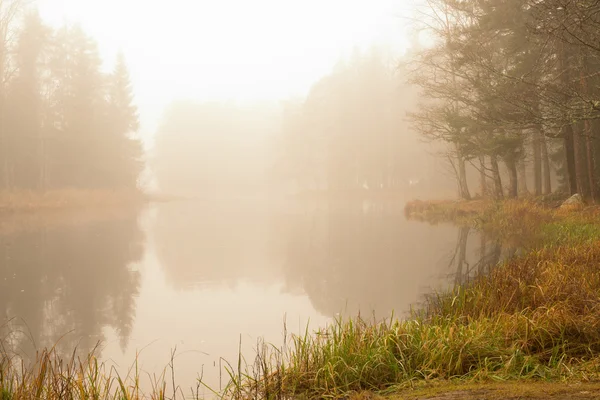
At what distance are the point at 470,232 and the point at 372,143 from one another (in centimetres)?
3194

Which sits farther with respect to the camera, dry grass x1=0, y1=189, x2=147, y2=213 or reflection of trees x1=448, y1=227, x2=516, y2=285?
dry grass x1=0, y1=189, x2=147, y2=213

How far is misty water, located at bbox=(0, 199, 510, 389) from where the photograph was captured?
5.66 metres

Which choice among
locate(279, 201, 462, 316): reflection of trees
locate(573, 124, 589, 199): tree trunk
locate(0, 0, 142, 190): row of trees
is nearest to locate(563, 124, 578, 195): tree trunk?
locate(573, 124, 589, 199): tree trunk

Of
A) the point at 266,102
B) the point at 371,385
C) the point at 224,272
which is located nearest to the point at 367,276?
the point at 224,272

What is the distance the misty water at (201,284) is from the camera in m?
5.66

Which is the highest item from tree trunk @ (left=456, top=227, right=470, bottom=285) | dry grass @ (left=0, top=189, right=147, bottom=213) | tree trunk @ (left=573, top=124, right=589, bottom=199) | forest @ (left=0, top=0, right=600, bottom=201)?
forest @ (left=0, top=0, right=600, bottom=201)

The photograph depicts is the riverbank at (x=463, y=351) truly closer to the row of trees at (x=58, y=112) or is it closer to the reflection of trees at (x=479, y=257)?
the reflection of trees at (x=479, y=257)

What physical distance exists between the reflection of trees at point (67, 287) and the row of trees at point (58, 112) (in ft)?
59.4

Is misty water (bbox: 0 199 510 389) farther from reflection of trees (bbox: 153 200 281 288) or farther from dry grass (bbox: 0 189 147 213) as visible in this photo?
dry grass (bbox: 0 189 147 213)

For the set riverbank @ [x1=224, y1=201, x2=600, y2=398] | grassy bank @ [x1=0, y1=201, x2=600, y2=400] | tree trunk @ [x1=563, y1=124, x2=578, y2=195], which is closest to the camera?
grassy bank @ [x1=0, y1=201, x2=600, y2=400]

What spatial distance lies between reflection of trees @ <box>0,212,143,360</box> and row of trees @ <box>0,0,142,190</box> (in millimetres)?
18116

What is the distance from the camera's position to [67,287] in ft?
27.9

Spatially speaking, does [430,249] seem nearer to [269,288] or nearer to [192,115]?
[269,288]

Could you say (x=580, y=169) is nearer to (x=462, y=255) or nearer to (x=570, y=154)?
(x=570, y=154)
